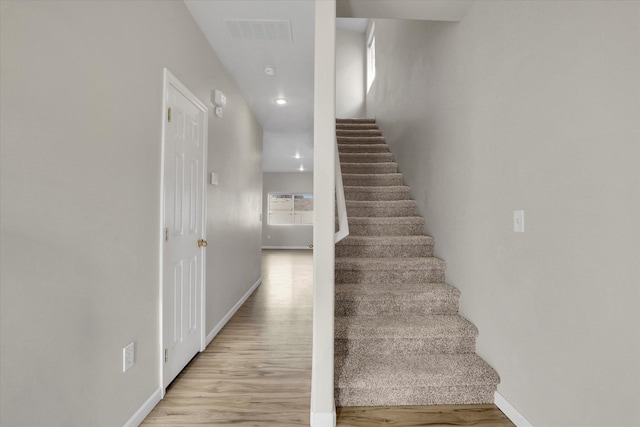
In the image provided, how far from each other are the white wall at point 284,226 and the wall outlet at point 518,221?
31.4 feet

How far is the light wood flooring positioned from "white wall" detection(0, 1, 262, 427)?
290 mm

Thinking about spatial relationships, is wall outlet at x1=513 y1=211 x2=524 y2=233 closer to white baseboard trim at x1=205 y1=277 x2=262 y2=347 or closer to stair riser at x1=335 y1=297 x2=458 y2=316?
stair riser at x1=335 y1=297 x2=458 y2=316

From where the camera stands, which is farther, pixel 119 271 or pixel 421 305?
pixel 421 305

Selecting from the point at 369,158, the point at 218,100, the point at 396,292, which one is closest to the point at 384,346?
the point at 396,292

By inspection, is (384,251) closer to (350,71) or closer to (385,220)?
(385,220)

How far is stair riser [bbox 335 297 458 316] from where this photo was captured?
240 cm

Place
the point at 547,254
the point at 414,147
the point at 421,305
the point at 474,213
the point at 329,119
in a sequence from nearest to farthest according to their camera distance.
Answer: the point at 547,254, the point at 329,119, the point at 474,213, the point at 421,305, the point at 414,147

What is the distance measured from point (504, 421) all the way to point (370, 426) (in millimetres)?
750

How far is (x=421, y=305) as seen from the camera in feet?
8.00

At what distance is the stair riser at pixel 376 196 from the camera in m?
3.66

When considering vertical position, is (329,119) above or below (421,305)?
above

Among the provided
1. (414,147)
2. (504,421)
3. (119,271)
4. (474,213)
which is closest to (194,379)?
(119,271)

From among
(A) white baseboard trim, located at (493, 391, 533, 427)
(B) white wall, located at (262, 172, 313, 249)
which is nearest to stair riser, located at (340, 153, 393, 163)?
(A) white baseboard trim, located at (493, 391, 533, 427)

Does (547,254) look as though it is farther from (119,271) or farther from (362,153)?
(362,153)
